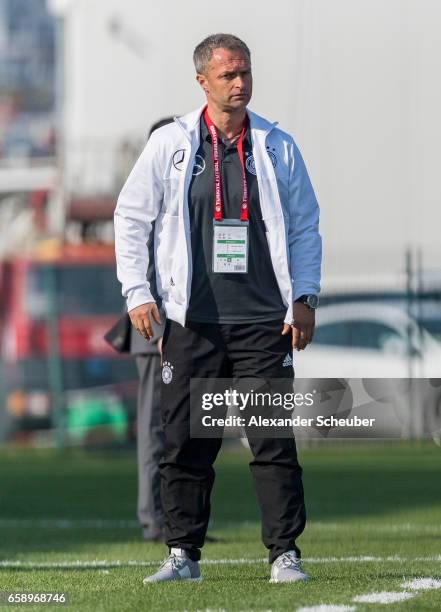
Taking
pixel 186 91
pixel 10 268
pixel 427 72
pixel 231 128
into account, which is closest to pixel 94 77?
pixel 10 268

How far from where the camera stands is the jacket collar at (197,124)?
5.98 meters

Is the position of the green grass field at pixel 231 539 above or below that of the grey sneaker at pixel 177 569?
below

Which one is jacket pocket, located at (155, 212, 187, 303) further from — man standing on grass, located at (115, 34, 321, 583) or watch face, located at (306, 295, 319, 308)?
watch face, located at (306, 295, 319, 308)

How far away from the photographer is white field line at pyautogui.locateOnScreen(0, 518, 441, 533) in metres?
9.13

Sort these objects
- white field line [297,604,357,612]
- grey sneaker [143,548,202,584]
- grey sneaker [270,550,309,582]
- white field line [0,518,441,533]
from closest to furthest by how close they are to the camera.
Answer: white field line [297,604,357,612] → grey sneaker [270,550,309,582] → grey sneaker [143,548,202,584] → white field line [0,518,441,533]

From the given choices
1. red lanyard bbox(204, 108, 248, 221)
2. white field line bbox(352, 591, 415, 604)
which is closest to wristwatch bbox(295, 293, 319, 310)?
red lanyard bbox(204, 108, 248, 221)

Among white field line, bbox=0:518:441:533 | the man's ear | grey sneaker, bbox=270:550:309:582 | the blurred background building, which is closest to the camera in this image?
grey sneaker, bbox=270:550:309:582

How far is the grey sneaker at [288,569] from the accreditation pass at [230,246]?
1.03m

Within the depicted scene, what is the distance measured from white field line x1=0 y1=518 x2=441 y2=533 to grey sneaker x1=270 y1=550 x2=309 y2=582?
3.02 metres

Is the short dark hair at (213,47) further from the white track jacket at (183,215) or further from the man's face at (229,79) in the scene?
the white track jacket at (183,215)

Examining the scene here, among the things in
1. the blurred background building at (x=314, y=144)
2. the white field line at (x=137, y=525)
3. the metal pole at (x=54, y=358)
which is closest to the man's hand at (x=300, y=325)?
the white field line at (x=137, y=525)

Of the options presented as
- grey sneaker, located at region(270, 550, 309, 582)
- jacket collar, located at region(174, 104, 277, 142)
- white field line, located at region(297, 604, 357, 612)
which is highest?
jacket collar, located at region(174, 104, 277, 142)

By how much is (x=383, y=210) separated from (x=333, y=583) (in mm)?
12100

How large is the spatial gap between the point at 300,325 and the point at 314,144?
29.2ft
